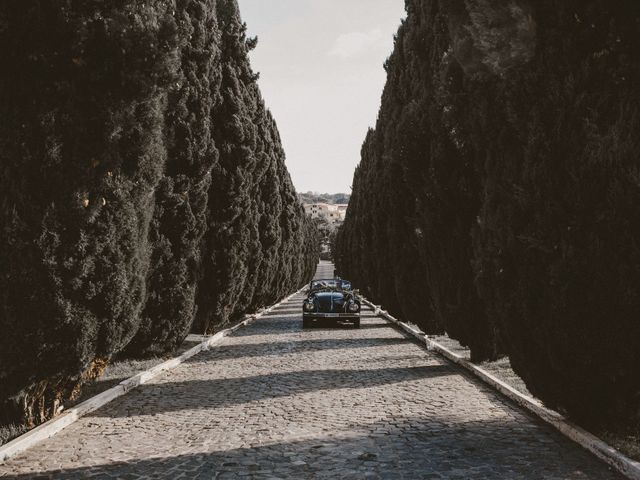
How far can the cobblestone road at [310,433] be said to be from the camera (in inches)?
207

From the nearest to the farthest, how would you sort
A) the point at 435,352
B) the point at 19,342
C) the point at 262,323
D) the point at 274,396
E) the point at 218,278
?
the point at 19,342 < the point at 274,396 < the point at 435,352 < the point at 218,278 < the point at 262,323

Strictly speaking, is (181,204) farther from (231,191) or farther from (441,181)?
(441,181)

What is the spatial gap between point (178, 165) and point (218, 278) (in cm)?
404

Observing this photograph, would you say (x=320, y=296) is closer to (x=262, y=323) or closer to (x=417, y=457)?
(x=262, y=323)

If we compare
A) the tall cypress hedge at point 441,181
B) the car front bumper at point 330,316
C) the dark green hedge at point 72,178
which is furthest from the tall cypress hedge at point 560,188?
the car front bumper at point 330,316

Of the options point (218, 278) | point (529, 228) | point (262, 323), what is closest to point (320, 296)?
point (262, 323)

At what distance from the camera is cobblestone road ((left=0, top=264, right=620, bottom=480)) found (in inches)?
207

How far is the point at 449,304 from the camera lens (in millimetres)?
10695

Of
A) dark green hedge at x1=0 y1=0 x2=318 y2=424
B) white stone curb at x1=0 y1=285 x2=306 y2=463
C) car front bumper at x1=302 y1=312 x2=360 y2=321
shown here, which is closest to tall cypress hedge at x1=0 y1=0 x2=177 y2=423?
dark green hedge at x1=0 y1=0 x2=318 y2=424

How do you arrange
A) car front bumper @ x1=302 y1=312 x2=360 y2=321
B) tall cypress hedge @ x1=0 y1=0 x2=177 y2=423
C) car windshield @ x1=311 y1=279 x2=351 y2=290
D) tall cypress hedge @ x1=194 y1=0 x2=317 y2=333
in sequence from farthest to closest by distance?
car windshield @ x1=311 y1=279 x2=351 y2=290
car front bumper @ x1=302 y1=312 x2=360 y2=321
tall cypress hedge @ x1=194 y1=0 x2=317 y2=333
tall cypress hedge @ x1=0 y1=0 x2=177 y2=423

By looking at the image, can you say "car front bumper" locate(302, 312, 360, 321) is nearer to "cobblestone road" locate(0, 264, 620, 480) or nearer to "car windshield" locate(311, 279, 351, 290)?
"car windshield" locate(311, 279, 351, 290)

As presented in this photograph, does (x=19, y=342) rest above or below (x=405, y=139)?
below

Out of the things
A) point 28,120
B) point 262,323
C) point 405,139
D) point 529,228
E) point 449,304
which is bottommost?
point 262,323

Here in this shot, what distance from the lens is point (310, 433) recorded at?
6512mm
